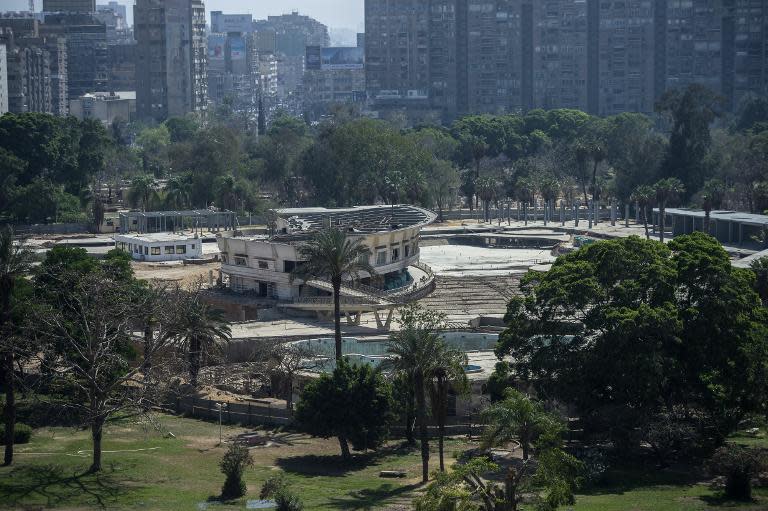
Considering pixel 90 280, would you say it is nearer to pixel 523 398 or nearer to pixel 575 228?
pixel 523 398

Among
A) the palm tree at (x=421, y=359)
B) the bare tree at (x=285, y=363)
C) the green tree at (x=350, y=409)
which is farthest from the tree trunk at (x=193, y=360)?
the palm tree at (x=421, y=359)

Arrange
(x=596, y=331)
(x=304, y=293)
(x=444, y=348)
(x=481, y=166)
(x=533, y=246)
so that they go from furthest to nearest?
(x=481, y=166) < (x=533, y=246) < (x=304, y=293) < (x=596, y=331) < (x=444, y=348)

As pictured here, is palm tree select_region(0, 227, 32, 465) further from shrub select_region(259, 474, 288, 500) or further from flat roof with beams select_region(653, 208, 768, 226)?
flat roof with beams select_region(653, 208, 768, 226)

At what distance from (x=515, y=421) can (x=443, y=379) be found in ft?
16.4

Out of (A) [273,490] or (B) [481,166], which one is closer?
(A) [273,490]

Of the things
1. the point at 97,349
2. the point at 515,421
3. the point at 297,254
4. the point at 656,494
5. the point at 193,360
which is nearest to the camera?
the point at 515,421

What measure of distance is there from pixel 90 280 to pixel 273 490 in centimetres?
1421

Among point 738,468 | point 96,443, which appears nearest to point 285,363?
point 96,443

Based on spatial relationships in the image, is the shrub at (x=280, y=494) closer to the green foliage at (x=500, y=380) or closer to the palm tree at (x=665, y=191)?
the green foliage at (x=500, y=380)

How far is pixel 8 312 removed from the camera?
6188 cm

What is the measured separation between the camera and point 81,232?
144 m

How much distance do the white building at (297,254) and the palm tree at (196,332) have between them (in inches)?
646

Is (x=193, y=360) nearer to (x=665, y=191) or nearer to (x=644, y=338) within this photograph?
(x=644, y=338)

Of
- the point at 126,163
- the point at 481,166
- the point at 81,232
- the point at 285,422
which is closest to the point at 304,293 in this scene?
the point at 285,422
